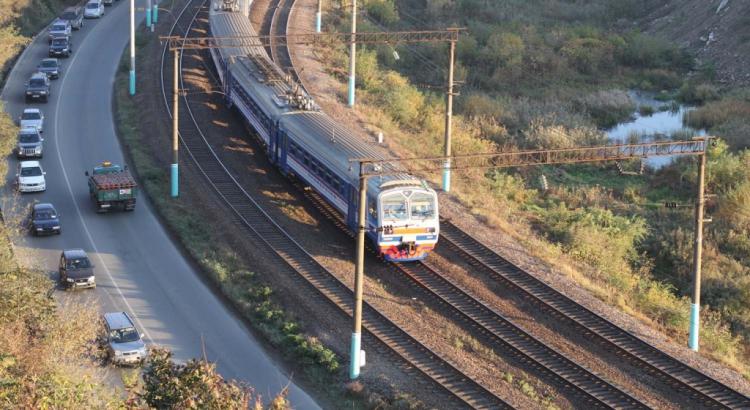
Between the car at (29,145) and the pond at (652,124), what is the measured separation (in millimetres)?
28419

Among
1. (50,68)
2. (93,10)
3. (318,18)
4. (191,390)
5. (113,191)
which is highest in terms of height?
(318,18)

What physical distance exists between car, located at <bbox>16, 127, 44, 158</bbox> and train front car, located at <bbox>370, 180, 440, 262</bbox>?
19832 mm

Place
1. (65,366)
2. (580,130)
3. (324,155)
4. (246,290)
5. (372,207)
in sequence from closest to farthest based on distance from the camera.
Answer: (65,366)
(246,290)
(372,207)
(324,155)
(580,130)

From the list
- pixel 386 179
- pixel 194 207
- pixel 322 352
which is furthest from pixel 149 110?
pixel 322 352

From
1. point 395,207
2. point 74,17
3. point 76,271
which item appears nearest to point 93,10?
point 74,17

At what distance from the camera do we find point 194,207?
44.1 m

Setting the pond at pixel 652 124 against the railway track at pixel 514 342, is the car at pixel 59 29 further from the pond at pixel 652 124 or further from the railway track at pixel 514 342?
the railway track at pixel 514 342

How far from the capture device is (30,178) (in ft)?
149

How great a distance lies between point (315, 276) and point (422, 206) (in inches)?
168

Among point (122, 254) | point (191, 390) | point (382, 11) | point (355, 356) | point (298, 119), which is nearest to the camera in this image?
point (191, 390)

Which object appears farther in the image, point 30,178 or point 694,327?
point 30,178

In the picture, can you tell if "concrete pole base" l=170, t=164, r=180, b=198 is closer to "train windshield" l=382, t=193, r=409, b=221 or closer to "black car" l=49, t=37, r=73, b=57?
"train windshield" l=382, t=193, r=409, b=221

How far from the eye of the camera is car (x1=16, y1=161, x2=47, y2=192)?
45.2m

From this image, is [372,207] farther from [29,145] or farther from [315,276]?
[29,145]
